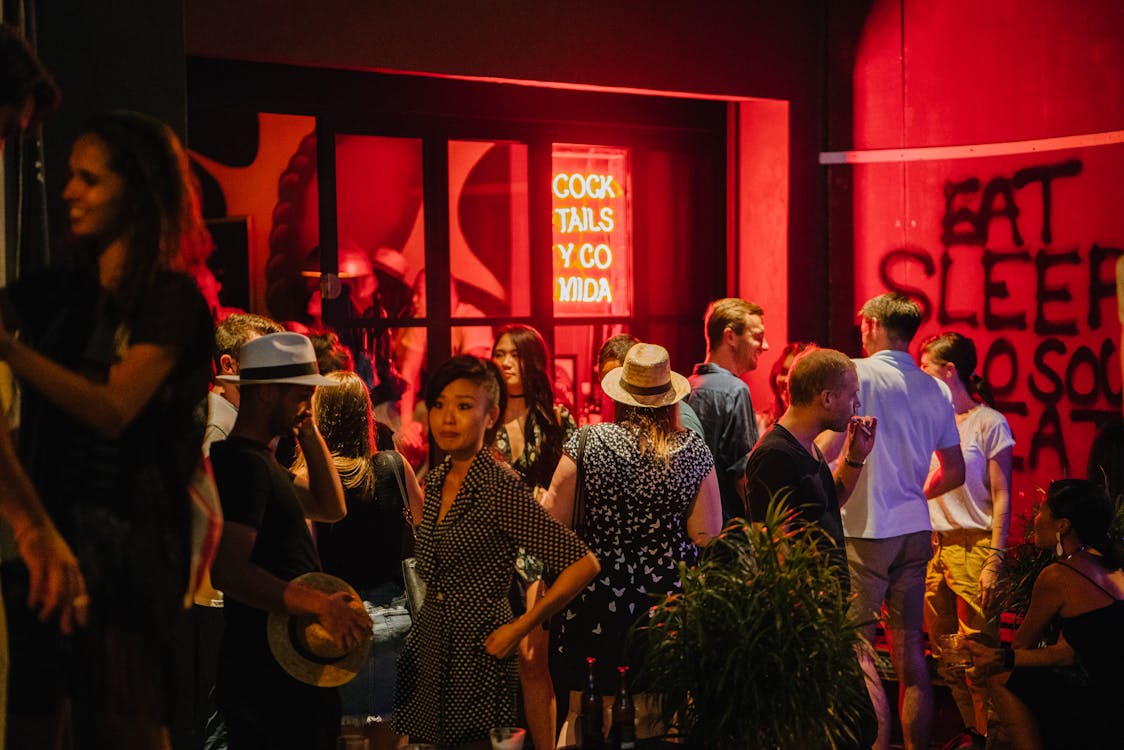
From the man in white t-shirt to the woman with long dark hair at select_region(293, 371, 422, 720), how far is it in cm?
224

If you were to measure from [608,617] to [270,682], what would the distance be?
5.85ft

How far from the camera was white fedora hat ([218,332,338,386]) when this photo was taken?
3365mm

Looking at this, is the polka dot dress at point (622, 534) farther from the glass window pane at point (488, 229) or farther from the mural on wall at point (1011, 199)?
the mural on wall at point (1011, 199)

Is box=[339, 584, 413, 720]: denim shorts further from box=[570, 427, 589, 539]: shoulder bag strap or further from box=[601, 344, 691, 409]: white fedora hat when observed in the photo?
box=[601, 344, 691, 409]: white fedora hat

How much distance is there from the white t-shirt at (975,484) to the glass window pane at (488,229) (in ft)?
10.0

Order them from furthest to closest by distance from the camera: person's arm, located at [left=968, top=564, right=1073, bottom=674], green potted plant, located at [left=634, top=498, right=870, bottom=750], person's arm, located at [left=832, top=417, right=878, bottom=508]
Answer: person's arm, located at [left=832, top=417, right=878, bottom=508] < person's arm, located at [left=968, top=564, right=1073, bottom=674] < green potted plant, located at [left=634, top=498, right=870, bottom=750]

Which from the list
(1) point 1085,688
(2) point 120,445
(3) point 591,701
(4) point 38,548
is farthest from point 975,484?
(4) point 38,548

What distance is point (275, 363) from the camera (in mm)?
3377

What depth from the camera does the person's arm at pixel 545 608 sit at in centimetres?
341

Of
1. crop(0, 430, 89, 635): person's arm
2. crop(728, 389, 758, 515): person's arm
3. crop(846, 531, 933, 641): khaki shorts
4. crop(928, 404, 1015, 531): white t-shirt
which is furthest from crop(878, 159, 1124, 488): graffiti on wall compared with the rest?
crop(0, 430, 89, 635): person's arm

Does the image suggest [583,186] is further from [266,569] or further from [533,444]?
[266,569]

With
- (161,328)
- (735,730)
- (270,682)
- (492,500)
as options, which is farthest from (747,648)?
(161,328)

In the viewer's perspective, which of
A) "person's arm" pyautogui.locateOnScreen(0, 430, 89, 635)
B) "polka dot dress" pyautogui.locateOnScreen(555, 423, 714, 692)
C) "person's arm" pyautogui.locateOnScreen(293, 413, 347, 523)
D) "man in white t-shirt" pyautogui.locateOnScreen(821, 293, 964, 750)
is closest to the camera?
"person's arm" pyautogui.locateOnScreen(0, 430, 89, 635)

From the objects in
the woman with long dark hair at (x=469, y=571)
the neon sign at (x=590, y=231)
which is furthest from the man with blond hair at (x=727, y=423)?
the woman with long dark hair at (x=469, y=571)
